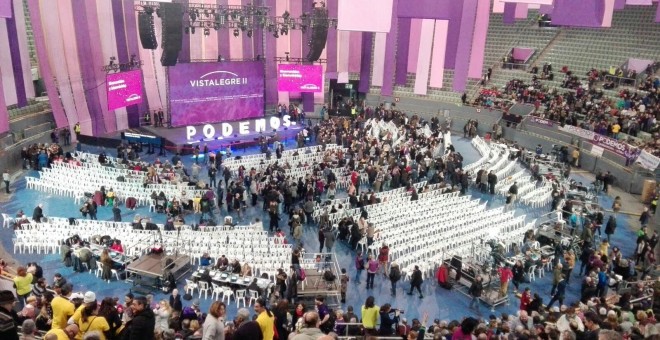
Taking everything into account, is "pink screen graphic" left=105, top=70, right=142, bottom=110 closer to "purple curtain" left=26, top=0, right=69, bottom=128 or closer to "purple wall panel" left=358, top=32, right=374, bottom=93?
"purple curtain" left=26, top=0, right=69, bottom=128

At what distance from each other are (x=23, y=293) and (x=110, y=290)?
10.7ft

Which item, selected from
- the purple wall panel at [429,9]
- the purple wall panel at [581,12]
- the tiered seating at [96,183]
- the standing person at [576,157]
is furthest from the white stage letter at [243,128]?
the purple wall panel at [581,12]

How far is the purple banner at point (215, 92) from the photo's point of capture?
26.9 m

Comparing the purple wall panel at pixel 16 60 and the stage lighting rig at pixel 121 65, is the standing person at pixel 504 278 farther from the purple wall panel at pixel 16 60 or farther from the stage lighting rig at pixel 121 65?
the stage lighting rig at pixel 121 65

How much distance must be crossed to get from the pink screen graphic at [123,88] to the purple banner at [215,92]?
167 centimetres

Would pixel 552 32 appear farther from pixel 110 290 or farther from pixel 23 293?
pixel 23 293

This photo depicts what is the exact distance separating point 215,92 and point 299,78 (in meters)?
4.68

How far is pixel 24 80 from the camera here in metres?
21.5

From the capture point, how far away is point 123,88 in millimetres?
24422

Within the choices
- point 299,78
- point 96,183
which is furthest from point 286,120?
point 96,183

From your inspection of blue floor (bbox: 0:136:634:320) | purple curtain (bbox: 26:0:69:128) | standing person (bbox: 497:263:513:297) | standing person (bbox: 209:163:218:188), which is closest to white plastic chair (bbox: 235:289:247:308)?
blue floor (bbox: 0:136:634:320)

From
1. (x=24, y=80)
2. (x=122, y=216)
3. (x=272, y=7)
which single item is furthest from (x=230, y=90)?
(x=122, y=216)

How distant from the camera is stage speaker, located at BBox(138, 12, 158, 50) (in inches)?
936

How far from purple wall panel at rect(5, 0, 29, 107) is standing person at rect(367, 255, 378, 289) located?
16292 mm
